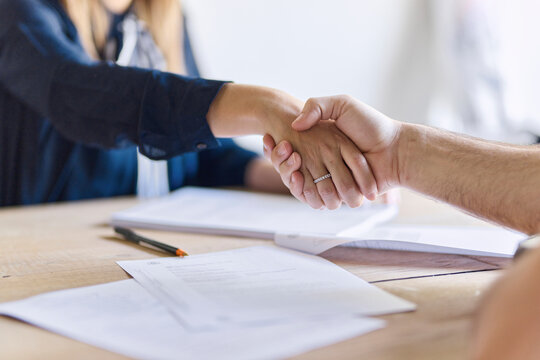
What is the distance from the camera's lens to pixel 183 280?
23.5 inches

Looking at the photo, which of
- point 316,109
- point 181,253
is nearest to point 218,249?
point 181,253

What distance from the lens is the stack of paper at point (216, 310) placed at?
0.44 m

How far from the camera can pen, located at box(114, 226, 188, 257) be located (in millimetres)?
738

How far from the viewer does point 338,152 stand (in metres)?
0.91

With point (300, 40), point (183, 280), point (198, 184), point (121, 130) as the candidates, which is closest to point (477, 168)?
point (183, 280)

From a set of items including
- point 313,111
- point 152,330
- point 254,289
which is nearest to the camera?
point 152,330

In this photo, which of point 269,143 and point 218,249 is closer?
point 218,249

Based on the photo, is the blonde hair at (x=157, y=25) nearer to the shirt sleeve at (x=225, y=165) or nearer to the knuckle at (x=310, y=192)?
the shirt sleeve at (x=225, y=165)

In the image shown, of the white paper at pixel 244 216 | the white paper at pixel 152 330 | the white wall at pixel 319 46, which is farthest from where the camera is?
the white wall at pixel 319 46

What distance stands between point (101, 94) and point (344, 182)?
477mm

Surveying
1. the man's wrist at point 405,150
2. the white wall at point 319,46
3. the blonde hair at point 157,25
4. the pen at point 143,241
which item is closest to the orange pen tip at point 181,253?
the pen at point 143,241

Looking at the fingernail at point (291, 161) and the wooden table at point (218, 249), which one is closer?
the wooden table at point (218, 249)

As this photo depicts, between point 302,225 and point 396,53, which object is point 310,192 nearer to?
point 302,225

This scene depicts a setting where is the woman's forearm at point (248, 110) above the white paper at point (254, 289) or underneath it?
above
